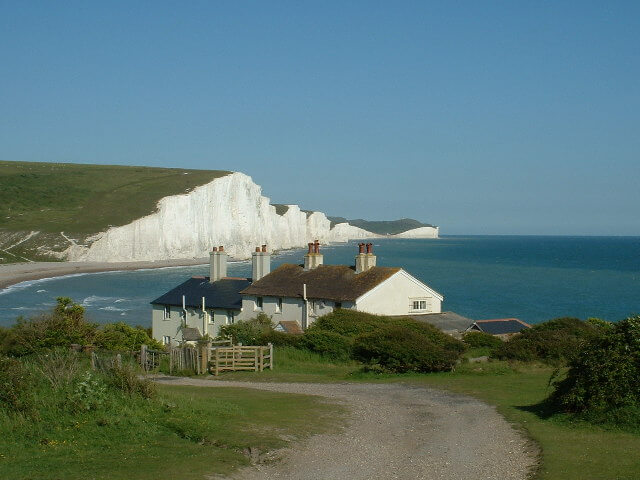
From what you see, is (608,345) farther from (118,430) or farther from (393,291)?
(393,291)

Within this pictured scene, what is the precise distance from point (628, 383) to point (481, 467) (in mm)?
4314

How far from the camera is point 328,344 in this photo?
30094 mm

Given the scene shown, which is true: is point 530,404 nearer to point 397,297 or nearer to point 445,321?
point 445,321

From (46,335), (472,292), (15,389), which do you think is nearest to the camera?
(15,389)

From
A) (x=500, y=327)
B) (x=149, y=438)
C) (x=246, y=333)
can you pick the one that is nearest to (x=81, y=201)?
(x=500, y=327)

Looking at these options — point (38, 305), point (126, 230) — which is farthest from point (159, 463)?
point (126, 230)

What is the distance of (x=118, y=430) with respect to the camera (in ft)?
45.7

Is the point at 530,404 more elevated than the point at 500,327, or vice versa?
the point at 530,404

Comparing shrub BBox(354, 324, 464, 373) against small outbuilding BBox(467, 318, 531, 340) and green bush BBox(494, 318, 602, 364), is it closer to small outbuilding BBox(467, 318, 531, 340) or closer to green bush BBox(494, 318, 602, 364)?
green bush BBox(494, 318, 602, 364)

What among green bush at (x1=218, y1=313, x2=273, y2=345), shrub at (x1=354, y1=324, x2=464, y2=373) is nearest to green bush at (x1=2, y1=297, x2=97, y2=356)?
green bush at (x1=218, y1=313, x2=273, y2=345)

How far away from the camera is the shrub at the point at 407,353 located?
2612 cm

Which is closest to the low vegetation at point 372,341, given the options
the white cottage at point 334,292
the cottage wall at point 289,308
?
the cottage wall at point 289,308

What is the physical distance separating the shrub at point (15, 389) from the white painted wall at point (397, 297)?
82.3 feet

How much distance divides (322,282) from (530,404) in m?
24.5
